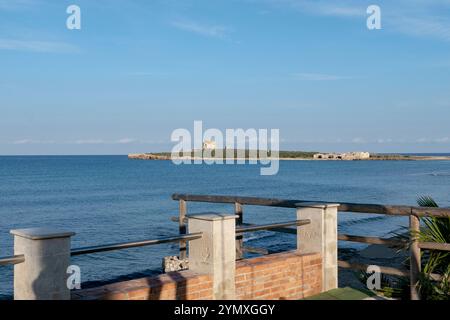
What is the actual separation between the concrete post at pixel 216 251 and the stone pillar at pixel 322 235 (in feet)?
5.74

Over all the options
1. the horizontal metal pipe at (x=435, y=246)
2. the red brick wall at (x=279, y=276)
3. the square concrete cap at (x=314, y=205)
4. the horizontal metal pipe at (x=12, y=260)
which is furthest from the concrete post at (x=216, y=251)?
the horizontal metal pipe at (x=435, y=246)

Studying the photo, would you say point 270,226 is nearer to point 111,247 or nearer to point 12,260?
point 111,247

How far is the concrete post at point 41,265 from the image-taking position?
14.7 feet

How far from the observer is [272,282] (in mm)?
6809

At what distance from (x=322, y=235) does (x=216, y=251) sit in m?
2.13

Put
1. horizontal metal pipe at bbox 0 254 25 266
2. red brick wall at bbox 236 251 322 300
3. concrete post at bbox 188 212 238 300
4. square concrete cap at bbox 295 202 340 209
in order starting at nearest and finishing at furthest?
horizontal metal pipe at bbox 0 254 25 266, concrete post at bbox 188 212 238 300, red brick wall at bbox 236 251 322 300, square concrete cap at bbox 295 202 340 209

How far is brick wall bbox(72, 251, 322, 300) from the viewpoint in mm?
5281

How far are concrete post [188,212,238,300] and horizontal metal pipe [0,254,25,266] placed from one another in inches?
86.9

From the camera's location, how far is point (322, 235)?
757cm

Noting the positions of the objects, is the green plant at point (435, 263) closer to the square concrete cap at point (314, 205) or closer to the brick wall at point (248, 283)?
the square concrete cap at point (314, 205)

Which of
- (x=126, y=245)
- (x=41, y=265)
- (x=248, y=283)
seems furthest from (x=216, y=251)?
(x=41, y=265)

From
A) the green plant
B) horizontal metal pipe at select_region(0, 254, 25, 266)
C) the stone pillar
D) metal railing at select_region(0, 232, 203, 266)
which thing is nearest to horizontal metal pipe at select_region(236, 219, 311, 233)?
the stone pillar

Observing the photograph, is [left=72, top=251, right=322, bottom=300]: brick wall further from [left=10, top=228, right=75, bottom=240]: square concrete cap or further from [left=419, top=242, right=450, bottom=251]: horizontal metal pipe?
[left=419, top=242, right=450, bottom=251]: horizontal metal pipe
